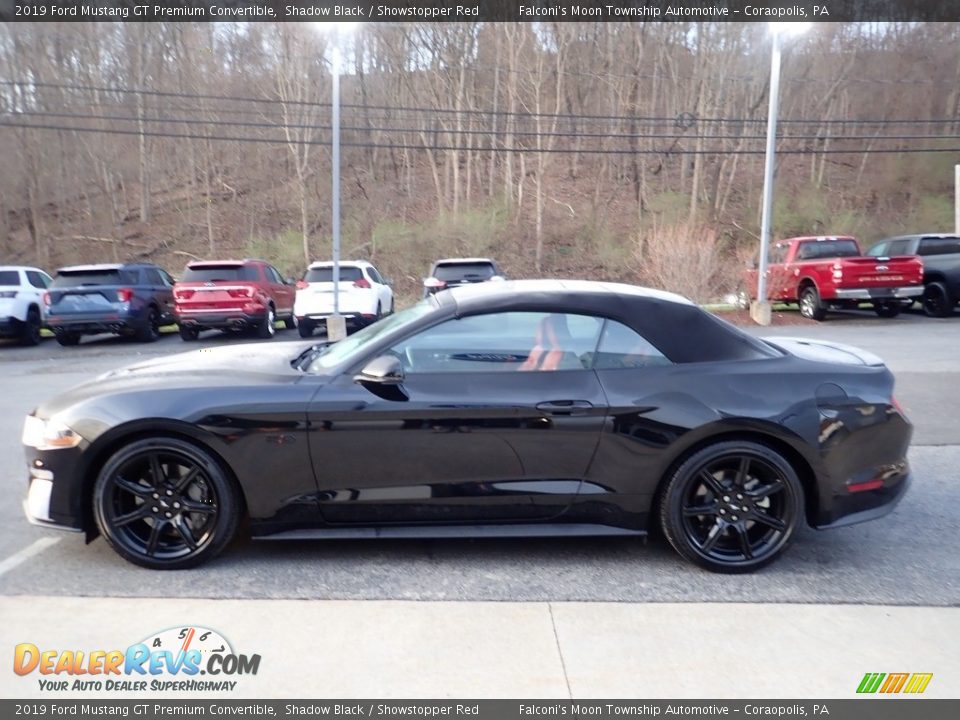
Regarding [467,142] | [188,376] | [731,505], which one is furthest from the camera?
[467,142]

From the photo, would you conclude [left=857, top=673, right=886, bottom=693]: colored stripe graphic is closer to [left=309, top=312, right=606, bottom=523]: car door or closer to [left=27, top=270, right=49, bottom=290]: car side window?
[left=309, top=312, right=606, bottom=523]: car door

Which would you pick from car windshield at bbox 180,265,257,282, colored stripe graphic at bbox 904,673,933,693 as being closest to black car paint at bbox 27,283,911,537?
colored stripe graphic at bbox 904,673,933,693

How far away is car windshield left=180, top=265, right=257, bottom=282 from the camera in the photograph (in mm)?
14773

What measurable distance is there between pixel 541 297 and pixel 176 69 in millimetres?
42330

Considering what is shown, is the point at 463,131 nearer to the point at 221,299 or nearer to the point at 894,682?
the point at 221,299

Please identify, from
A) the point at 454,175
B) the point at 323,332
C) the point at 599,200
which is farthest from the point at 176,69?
the point at 323,332

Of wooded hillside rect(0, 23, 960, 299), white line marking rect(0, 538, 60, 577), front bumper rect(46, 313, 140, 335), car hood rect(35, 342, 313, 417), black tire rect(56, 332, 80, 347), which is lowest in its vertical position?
black tire rect(56, 332, 80, 347)

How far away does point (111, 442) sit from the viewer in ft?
12.3

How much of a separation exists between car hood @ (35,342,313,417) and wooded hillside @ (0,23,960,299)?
101 feet

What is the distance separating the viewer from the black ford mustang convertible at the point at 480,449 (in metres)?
3.73

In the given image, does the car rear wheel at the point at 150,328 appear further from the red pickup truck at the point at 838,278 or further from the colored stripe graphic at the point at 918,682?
the colored stripe graphic at the point at 918,682

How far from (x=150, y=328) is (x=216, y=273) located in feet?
6.16

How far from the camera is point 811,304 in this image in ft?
54.7

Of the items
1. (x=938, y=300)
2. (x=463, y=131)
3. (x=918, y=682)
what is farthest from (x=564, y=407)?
(x=463, y=131)
